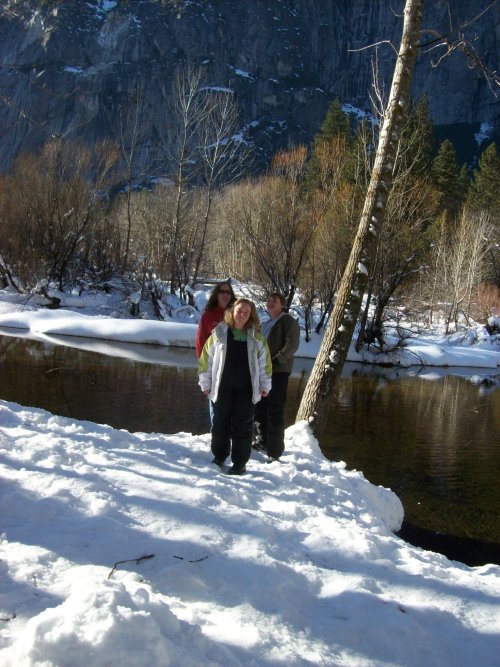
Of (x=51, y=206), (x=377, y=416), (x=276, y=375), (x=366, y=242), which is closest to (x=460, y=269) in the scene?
(x=377, y=416)

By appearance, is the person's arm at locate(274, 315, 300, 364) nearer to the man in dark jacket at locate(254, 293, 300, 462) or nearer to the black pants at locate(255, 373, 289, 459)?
the man in dark jacket at locate(254, 293, 300, 462)

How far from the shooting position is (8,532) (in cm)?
292

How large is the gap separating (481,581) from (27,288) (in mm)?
26996

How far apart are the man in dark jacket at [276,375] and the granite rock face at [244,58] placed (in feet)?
296

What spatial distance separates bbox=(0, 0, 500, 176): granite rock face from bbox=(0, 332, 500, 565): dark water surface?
267ft

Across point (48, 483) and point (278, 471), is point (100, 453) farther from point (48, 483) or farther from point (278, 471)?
point (278, 471)

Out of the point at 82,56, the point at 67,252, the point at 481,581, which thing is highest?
the point at 82,56

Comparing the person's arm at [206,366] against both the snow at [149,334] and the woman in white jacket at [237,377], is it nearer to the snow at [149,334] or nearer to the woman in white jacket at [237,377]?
the woman in white jacket at [237,377]

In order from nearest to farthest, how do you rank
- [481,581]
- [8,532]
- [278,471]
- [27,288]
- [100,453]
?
[8,532], [481,581], [100,453], [278,471], [27,288]

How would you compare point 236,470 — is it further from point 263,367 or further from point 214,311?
point 214,311

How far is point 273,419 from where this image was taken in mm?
5840

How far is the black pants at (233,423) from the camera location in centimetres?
501

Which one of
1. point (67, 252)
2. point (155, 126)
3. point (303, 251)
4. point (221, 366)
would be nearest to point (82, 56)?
point (155, 126)

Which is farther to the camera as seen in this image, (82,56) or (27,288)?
(82,56)
